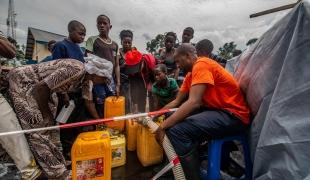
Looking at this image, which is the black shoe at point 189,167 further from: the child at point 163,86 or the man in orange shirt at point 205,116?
the child at point 163,86

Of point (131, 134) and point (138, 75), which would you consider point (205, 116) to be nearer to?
point (131, 134)

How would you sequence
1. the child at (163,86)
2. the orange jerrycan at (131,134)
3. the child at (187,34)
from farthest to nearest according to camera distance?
the child at (187,34) < the child at (163,86) < the orange jerrycan at (131,134)

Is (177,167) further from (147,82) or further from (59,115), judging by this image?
(147,82)

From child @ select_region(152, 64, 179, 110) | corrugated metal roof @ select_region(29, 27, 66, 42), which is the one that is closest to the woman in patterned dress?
child @ select_region(152, 64, 179, 110)

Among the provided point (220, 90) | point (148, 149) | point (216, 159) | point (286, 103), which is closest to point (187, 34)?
point (220, 90)

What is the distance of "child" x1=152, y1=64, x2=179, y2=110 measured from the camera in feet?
11.8

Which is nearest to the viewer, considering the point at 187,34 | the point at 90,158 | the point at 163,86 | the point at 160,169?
the point at 90,158

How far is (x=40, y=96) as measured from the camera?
2244mm

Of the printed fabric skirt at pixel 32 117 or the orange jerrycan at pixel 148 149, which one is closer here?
the printed fabric skirt at pixel 32 117

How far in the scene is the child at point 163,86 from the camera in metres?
3.58

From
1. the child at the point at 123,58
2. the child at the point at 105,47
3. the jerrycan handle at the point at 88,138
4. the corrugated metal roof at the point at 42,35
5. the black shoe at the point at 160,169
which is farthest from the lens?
the corrugated metal roof at the point at 42,35

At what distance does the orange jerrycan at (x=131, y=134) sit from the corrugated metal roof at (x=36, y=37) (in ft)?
58.5

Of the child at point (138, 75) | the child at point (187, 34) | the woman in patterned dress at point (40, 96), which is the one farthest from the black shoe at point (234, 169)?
Result: the child at point (187, 34)

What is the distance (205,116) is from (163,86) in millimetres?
1615
